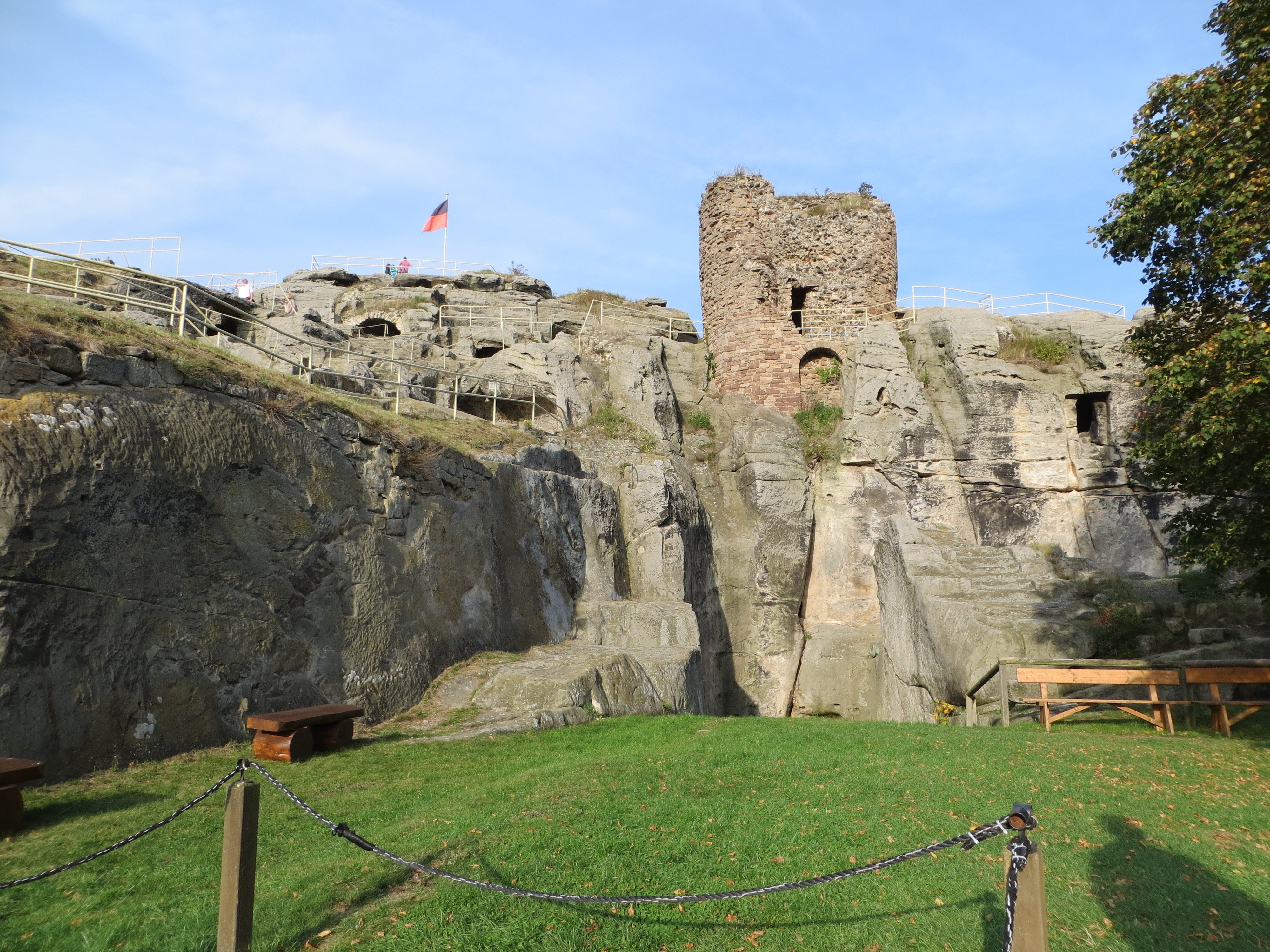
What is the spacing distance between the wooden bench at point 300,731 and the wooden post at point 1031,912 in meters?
8.33

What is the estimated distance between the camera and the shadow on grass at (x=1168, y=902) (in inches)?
208

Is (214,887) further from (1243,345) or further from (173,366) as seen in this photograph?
(1243,345)

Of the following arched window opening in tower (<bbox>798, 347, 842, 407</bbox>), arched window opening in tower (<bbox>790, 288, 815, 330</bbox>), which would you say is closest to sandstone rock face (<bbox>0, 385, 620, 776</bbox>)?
arched window opening in tower (<bbox>798, 347, 842, 407</bbox>)

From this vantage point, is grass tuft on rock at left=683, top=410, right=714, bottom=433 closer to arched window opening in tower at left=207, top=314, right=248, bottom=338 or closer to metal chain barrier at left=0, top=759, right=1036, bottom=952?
arched window opening in tower at left=207, top=314, right=248, bottom=338

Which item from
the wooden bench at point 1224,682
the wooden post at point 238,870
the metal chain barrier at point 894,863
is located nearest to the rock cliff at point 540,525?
the wooden bench at point 1224,682

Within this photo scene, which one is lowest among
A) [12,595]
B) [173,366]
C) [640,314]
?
[12,595]

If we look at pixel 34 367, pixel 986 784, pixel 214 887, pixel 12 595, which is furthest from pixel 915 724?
pixel 34 367

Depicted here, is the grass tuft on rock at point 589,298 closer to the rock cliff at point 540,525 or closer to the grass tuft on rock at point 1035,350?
the rock cliff at point 540,525

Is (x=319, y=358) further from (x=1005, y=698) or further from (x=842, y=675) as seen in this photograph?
(x=1005, y=698)

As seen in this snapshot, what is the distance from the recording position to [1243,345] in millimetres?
10477

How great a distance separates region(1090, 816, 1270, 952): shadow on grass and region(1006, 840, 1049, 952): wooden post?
6.88ft

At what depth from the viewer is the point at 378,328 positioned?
35656 millimetres

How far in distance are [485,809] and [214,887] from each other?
7.96ft

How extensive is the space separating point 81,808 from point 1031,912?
822 centimetres
